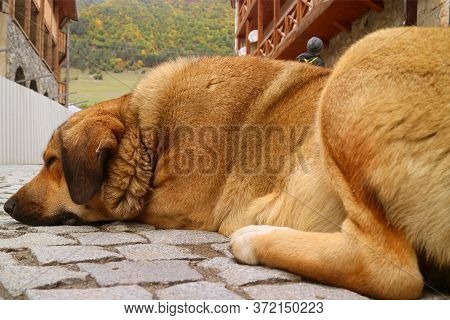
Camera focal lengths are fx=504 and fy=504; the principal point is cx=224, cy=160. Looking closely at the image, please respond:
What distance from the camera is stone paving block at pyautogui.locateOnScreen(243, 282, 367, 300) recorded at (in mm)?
1808

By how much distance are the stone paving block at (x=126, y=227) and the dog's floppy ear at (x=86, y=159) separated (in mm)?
248

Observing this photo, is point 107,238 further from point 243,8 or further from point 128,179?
point 243,8

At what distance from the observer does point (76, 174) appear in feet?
10.6

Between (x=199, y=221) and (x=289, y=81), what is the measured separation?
1.06m

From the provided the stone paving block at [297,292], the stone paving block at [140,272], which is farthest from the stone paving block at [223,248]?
the stone paving block at [297,292]

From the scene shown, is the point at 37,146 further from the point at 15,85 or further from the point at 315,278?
the point at 315,278

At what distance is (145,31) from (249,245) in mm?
2362

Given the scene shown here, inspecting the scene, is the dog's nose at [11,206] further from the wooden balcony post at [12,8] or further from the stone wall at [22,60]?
the wooden balcony post at [12,8]

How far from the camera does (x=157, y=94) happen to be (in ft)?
11.3

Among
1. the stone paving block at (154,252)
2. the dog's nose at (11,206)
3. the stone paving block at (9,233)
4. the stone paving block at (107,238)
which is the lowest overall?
the stone paving block at (9,233)

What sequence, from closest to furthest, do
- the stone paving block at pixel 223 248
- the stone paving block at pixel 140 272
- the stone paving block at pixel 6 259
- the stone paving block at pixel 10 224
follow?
the stone paving block at pixel 140 272 → the stone paving block at pixel 6 259 → the stone paving block at pixel 223 248 → the stone paving block at pixel 10 224

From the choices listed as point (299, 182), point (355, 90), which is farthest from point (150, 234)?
point (355, 90)

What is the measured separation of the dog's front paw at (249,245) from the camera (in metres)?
2.31

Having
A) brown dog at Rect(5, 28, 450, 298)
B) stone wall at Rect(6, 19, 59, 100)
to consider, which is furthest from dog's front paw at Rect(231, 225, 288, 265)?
stone wall at Rect(6, 19, 59, 100)
